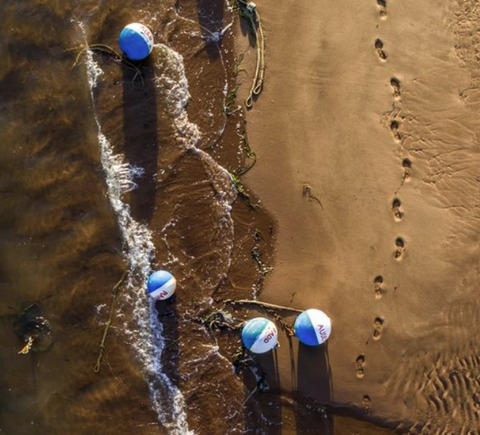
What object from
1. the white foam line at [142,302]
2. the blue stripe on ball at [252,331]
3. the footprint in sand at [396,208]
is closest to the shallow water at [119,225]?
the white foam line at [142,302]

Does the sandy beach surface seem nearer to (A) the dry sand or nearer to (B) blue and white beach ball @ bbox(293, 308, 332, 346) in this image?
(A) the dry sand

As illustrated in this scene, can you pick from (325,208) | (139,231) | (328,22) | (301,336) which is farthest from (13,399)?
(328,22)

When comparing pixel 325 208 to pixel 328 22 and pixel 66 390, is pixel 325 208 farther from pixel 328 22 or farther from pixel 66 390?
pixel 66 390

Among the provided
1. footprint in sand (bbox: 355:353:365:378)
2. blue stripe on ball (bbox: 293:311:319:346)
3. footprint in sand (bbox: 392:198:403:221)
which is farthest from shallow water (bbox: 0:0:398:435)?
footprint in sand (bbox: 392:198:403:221)

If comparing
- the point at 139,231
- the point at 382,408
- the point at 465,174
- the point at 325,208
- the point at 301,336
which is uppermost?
the point at 465,174

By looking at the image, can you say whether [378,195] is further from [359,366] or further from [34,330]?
[34,330]
